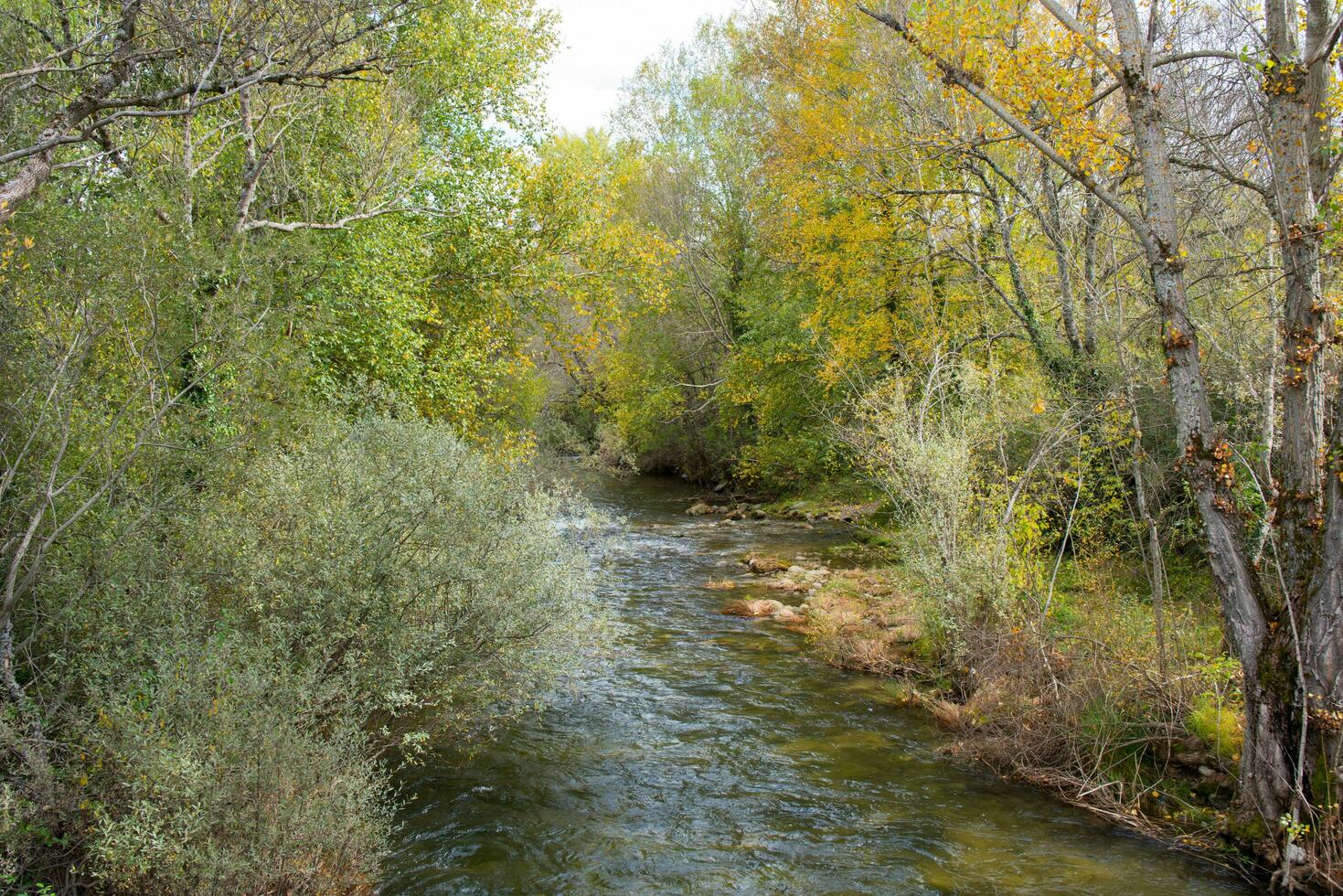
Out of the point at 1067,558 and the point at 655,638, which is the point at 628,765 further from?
the point at 1067,558

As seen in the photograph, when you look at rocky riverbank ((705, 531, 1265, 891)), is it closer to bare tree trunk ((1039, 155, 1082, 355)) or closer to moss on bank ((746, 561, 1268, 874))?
moss on bank ((746, 561, 1268, 874))

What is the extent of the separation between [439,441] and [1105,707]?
6583 millimetres

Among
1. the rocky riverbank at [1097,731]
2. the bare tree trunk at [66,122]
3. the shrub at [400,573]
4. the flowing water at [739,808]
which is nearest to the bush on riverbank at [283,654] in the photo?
the shrub at [400,573]

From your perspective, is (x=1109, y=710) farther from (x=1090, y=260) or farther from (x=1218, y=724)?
(x=1090, y=260)

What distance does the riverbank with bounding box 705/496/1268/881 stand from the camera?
6570 millimetres

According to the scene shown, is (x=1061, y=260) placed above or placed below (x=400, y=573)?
above

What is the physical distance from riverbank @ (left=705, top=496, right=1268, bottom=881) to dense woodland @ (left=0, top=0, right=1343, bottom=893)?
4 cm

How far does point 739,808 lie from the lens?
6949mm

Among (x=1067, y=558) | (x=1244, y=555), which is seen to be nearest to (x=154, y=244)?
(x=1244, y=555)

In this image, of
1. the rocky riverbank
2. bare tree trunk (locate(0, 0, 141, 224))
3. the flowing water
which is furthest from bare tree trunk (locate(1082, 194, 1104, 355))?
bare tree trunk (locate(0, 0, 141, 224))

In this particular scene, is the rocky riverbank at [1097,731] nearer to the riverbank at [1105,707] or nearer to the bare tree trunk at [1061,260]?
the riverbank at [1105,707]

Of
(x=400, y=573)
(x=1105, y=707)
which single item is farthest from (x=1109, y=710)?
(x=400, y=573)

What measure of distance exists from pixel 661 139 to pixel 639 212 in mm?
3441

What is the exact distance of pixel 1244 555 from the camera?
586cm
